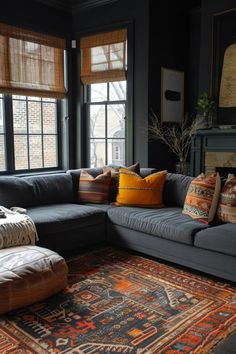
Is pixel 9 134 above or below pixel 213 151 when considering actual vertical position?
above

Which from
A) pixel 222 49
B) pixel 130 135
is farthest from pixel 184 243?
pixel 222 49

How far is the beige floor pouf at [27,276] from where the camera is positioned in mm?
2400

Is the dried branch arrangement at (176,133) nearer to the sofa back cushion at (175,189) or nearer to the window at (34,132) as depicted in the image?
the sofa back cushion at (175,189)

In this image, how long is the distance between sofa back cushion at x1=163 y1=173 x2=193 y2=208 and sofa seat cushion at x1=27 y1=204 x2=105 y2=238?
2.44 ft

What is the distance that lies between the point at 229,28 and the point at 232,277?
10.5 feet

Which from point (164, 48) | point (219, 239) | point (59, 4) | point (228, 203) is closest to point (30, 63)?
point (59, 4)

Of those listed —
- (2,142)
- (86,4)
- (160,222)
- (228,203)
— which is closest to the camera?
(228,203)

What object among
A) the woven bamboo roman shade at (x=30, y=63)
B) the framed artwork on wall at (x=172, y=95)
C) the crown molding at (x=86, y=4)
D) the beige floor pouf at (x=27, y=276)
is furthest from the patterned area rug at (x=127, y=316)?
the crown molding at (x=86, y=4)

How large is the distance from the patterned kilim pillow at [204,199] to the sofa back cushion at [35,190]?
1514mm

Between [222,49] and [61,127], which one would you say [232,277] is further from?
[61,127]

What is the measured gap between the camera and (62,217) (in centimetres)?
351

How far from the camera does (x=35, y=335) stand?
222cm

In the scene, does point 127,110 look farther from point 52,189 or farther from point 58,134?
point 52,189

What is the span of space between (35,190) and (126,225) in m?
1.11
